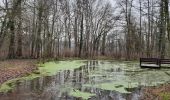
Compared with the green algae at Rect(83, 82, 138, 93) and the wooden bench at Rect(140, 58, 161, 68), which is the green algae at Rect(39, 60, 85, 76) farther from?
the wooden bench at Rect(140, 58, 161, 68)

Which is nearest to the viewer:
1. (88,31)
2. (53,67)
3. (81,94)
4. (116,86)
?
(81,94)

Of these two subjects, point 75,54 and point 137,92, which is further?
point 75,54

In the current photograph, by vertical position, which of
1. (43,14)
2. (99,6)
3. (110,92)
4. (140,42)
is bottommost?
(110,92)

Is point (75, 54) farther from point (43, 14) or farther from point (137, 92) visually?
point (137, 92)

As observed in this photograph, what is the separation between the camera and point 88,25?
5478 centimetres

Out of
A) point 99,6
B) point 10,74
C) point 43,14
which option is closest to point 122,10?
point 99,6

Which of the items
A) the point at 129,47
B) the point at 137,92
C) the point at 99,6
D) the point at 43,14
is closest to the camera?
the point at 137,92

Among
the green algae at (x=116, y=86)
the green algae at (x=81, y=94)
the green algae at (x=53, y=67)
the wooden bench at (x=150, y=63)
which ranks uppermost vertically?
the wooden bench at (x=150, y=63)

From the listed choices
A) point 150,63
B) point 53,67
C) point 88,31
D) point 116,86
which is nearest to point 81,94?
point 116,86

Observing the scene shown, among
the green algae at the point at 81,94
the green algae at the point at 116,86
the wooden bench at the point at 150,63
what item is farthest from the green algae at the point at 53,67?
the green algae at the point at 81,94

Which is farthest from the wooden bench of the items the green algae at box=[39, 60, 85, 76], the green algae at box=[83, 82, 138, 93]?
the green algae at box=[83, 82, 138, 93]

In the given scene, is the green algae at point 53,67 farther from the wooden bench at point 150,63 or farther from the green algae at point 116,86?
the wooden bench at point 150,63

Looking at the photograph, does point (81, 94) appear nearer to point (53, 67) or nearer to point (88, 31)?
point (53, 67)

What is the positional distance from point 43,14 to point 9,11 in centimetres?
1190
